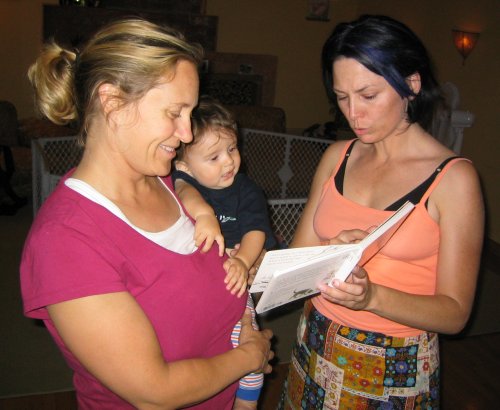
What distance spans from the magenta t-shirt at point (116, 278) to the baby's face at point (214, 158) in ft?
1.45

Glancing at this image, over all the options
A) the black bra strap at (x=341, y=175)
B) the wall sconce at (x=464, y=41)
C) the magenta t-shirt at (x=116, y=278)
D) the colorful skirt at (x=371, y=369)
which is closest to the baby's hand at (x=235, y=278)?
the magenta t-shirt at (x=116, y=278)

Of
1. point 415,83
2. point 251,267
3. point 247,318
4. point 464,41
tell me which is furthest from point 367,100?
point 464,41

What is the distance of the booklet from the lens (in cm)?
99

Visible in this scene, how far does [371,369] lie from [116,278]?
0.88 meters

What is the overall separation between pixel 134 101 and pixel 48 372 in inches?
88.5

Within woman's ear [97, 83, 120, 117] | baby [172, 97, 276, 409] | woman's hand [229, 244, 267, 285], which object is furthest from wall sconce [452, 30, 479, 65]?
woman's ear [97, 83, 120, 117]

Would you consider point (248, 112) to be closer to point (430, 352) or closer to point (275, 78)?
point (275, 78)

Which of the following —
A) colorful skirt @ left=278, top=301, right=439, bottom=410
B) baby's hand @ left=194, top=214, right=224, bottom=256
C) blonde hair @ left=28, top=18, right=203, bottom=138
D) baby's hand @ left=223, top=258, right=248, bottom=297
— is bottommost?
colorful skirt @ left=278, top=301, right=439, bottom=410

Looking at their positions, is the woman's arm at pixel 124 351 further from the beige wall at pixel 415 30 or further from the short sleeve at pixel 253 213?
the beige wall at pixel 415 30

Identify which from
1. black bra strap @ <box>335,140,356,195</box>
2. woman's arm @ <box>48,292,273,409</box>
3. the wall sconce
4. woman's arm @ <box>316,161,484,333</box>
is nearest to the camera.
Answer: woman's arm @ <box>48,292,273,409</box>

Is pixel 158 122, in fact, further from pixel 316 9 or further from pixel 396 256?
pixel 316 9

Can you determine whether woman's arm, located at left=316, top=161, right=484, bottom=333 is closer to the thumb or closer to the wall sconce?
the thumb

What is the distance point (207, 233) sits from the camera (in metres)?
1.22

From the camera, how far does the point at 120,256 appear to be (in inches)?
37.5
